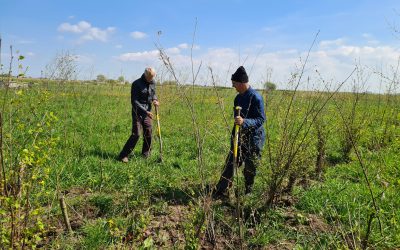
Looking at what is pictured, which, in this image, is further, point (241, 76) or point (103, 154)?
point (103, 154)

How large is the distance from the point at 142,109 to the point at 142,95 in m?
0.29

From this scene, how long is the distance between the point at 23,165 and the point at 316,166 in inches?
188

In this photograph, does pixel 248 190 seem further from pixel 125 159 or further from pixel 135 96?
pixel 135 96

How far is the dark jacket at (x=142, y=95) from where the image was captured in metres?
6.35

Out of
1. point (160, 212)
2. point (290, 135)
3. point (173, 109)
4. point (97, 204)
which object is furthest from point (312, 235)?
point (173, 109)

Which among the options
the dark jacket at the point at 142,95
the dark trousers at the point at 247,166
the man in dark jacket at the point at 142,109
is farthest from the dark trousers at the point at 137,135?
the dark trousers at the point at 247,166

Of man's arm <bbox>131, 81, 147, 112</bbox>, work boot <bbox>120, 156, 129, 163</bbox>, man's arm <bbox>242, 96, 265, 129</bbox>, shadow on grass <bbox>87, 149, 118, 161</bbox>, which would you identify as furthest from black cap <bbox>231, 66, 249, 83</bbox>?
shadow on grass <bbox>87, 149, 118, 161</bbox>

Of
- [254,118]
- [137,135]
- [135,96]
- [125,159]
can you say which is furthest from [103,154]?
[254,118]

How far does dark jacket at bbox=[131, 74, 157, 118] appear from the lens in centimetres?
635

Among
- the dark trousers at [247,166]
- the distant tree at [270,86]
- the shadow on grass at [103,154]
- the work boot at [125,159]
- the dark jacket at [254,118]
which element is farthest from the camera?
the shadow on grass at [103,154]

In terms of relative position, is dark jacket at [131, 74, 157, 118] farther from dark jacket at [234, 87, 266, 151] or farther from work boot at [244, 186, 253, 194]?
work boot at [244, 186, 253, 194]

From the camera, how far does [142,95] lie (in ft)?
21.2

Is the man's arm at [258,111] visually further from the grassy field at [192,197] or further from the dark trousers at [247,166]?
the dark trousers at [247,166]

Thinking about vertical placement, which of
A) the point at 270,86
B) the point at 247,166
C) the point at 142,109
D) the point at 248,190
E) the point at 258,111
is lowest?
the point at 248,190
